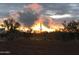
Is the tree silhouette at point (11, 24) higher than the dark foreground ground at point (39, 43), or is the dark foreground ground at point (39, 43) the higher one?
the tree silhouette at point (11, 24)

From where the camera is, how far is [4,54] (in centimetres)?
165

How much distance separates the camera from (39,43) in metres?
1.65

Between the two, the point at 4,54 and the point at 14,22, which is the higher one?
the point at 14,22

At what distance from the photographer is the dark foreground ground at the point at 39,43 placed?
164 centimetres

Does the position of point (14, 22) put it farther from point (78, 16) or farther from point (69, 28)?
point (78, 16)

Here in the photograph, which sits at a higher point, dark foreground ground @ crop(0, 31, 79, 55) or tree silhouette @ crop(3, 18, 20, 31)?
tree silhouette @ crop(3, 18, 20, 31)

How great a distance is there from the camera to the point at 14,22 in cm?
164

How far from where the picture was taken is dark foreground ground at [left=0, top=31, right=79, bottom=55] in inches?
64.7

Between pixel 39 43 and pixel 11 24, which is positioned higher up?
pixel 11 24
